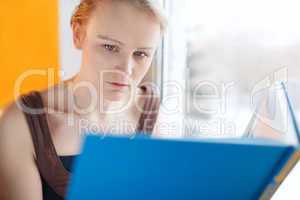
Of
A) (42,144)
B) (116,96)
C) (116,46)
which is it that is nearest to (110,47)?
(116,46)

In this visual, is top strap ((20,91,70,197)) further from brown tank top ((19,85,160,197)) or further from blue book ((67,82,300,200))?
blue book ((67,82,300,200))

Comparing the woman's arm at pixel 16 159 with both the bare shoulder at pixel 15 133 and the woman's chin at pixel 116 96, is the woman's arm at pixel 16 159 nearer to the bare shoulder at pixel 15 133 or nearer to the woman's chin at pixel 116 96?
the bare shoulder at pixel 15 133

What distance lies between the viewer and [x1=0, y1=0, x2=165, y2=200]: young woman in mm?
899

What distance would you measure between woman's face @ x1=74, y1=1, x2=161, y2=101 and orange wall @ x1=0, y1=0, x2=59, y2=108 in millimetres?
81

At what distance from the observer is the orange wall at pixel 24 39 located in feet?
2.94

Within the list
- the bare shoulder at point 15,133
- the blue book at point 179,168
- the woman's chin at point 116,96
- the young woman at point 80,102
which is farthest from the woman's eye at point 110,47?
the blue book at point 179,168

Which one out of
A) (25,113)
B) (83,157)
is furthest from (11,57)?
(83,157)

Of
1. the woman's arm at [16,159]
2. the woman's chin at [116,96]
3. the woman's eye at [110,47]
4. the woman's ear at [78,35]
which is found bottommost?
the woman's arm at [16,159]

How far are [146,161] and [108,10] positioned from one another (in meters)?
0.43

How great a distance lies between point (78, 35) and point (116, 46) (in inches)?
3.7

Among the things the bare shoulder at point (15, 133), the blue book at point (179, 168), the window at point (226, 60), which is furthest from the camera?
the window at point (226, 60)

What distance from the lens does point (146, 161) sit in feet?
2.11

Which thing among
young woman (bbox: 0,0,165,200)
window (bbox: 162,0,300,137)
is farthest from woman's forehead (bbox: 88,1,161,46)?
window (bbox: 162,0,300,137)

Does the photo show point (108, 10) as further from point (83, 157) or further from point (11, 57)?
point (83, 157)
